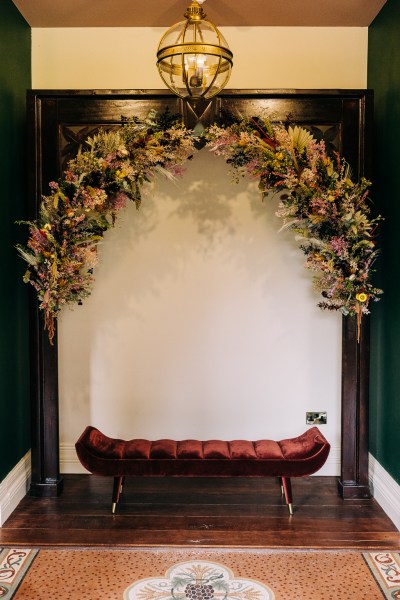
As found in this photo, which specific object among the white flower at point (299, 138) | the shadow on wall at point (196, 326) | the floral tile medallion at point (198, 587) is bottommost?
the floral tile medallion at point (198, 587)

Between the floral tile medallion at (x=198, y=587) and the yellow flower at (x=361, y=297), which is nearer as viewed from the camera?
the floral tile medallion at (x=198, y=587)

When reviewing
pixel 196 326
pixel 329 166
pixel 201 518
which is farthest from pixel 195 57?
pixel 201 518

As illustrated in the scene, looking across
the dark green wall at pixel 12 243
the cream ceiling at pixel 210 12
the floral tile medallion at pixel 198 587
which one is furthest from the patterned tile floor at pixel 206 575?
the cream ceiling at pixel 210 12

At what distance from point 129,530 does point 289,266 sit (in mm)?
2251

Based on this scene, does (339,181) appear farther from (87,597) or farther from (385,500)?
(87,597)

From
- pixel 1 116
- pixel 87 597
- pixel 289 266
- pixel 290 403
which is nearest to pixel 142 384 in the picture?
pixel 290 403

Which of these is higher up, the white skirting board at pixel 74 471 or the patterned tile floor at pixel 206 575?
the white skirting board at pixel 74 471

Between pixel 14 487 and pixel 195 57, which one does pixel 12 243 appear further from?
pixel 195 57

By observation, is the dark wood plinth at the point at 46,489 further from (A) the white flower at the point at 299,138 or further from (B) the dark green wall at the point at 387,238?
(A) the white flower at the point at 299,138

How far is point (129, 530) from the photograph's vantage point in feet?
12.1

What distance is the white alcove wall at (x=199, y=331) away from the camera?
461 cm

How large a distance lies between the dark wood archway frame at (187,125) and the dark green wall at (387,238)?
13cm

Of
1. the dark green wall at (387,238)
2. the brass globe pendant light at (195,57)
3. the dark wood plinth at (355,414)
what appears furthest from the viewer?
the dark wood plinth at (355,414)

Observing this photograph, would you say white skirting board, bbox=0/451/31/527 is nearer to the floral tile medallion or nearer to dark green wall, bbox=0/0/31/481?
dark green wall, bbox=0/0/31/481
